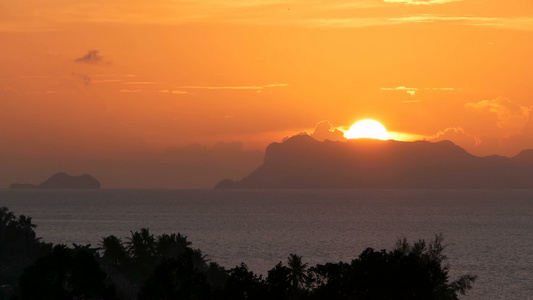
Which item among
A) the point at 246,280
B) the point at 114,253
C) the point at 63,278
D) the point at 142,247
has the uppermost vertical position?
the point at 142,247

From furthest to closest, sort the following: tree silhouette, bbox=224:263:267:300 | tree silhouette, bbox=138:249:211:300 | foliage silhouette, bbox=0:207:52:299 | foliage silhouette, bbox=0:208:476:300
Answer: foliage silhouette, bbox=0:207:52:299
tree silhouette, bbox=224:263:267:300
foliage silhouette, bbox=0:208:476:300
tree silhouette, bbox=138:249:211:300

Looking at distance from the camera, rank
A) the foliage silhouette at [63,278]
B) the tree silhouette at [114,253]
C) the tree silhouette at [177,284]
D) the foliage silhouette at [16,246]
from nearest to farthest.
Result: the tree silhouette at [177,284] < the foliage silhouette at [63,278] < the tree silhouette at [114,253] < the foliage silhouette at [16,246]

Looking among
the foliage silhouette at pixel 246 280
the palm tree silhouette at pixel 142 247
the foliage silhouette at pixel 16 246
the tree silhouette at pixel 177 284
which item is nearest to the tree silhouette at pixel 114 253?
the palm tree silhouette at pixel 142 247

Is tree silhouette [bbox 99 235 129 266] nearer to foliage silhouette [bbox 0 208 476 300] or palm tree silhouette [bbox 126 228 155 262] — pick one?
palm tree silhouette [bbox 126 228 155 262]

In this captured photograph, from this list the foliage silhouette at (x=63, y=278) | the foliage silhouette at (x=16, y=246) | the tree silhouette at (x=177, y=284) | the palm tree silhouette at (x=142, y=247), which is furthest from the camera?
the foliage silhouette at (x=16, y=246)

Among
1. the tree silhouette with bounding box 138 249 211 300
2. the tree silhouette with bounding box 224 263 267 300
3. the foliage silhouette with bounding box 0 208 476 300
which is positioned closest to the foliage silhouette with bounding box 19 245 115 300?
the foliage silhouette with bounding box 0 208 476 300

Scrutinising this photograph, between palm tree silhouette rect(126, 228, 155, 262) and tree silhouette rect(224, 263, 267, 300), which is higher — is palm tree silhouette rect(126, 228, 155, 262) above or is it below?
→ above

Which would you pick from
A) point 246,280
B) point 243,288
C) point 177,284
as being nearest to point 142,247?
point 177,284

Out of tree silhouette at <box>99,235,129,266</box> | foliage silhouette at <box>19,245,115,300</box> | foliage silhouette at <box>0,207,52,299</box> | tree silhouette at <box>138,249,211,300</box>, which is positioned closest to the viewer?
tree silhouette at <box>138,249,211,300</box>

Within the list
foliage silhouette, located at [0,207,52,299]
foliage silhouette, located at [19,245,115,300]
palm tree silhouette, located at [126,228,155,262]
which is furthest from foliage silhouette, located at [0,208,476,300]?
foliage silhouette, located at [0,207,52,299]

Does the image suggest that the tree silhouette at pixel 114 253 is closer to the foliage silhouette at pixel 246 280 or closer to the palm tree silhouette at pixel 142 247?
the palm tree silhouette at pixel 142 247

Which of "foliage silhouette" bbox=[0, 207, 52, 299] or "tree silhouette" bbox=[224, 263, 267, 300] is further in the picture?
"foliage silhouette" bbox=[0, 207, 52, 299]

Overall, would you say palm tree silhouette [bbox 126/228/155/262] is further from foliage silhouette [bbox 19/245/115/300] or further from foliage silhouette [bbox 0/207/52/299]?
foliage silhouette [bbox 19/245/115/300]

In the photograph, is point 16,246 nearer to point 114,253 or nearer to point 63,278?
point 114,253
